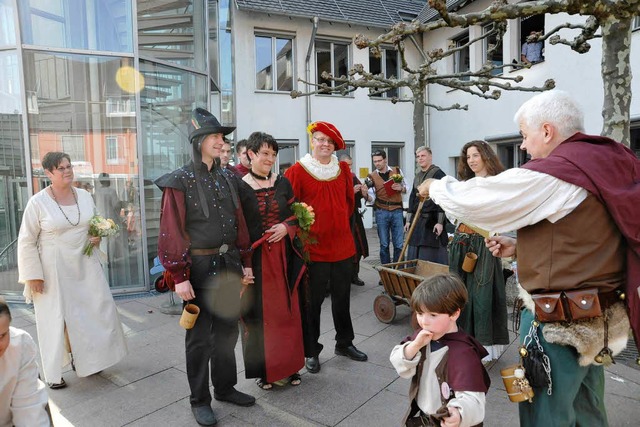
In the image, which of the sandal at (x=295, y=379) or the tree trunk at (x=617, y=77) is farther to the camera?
the tree trunk at (x=617, y=77)

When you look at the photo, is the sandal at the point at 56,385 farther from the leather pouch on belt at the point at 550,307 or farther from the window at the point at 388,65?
the window at the point at 388,65

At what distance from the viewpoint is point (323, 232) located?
3971 millimetres

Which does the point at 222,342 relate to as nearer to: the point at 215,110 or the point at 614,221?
the point at 614,221

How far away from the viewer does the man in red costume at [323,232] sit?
3924mm

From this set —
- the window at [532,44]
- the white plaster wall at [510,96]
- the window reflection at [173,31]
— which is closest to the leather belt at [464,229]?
Result: the white plaster wall at [510,96]

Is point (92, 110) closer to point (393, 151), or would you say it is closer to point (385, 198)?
point (385, 198)

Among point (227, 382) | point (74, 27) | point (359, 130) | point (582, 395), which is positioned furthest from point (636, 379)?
point (359, 130)

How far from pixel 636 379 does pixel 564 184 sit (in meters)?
2.77

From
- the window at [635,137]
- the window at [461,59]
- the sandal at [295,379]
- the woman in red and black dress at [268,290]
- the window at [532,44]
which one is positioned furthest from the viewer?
the window at [461,59]

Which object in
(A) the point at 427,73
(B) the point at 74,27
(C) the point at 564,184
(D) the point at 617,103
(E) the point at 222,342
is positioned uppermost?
(B) the point at 74,27

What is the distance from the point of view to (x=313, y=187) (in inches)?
158

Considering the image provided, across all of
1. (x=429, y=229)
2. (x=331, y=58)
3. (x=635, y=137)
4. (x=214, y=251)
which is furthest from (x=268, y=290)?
(x=331, y=58)

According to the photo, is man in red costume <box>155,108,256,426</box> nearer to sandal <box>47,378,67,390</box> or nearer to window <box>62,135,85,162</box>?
sandal <box>47,378,67,390</box>

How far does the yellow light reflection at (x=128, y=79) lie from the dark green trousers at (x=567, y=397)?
6611mm
